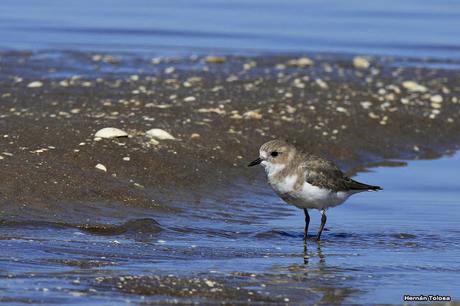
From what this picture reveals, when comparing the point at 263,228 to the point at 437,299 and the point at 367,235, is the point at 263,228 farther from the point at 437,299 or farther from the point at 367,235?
the point at 437,299

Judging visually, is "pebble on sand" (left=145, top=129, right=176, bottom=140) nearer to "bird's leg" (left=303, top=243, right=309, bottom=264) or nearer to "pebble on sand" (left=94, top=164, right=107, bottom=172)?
"pebble on sand" (left=94, top=164, right=107, bottom=172)

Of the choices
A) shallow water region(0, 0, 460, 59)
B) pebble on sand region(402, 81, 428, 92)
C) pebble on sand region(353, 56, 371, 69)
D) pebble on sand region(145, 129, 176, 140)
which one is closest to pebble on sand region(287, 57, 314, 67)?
pebble on sand region(353, 56, 371, 69)

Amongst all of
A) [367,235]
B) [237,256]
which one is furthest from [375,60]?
[237,256]

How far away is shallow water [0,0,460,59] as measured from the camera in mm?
18688

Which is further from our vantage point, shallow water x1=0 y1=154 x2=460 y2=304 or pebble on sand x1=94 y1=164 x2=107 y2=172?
pebble on sand x1=94 y1=164 x2=107 y2=172

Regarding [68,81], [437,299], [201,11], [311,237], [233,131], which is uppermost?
[201,11]

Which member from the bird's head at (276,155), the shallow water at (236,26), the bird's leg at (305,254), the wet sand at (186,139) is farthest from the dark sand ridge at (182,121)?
the bird's leg at (305,254)

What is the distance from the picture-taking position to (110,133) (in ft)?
37.4

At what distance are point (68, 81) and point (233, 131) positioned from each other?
3.46m

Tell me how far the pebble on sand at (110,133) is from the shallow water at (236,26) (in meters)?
6.76

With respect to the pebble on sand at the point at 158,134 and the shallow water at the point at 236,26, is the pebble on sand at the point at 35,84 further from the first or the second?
the pebble on sand at the point at 158,134

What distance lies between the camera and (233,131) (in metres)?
12.5

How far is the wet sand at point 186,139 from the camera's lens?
864cm

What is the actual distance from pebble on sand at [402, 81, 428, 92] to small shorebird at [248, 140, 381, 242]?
609 cm
